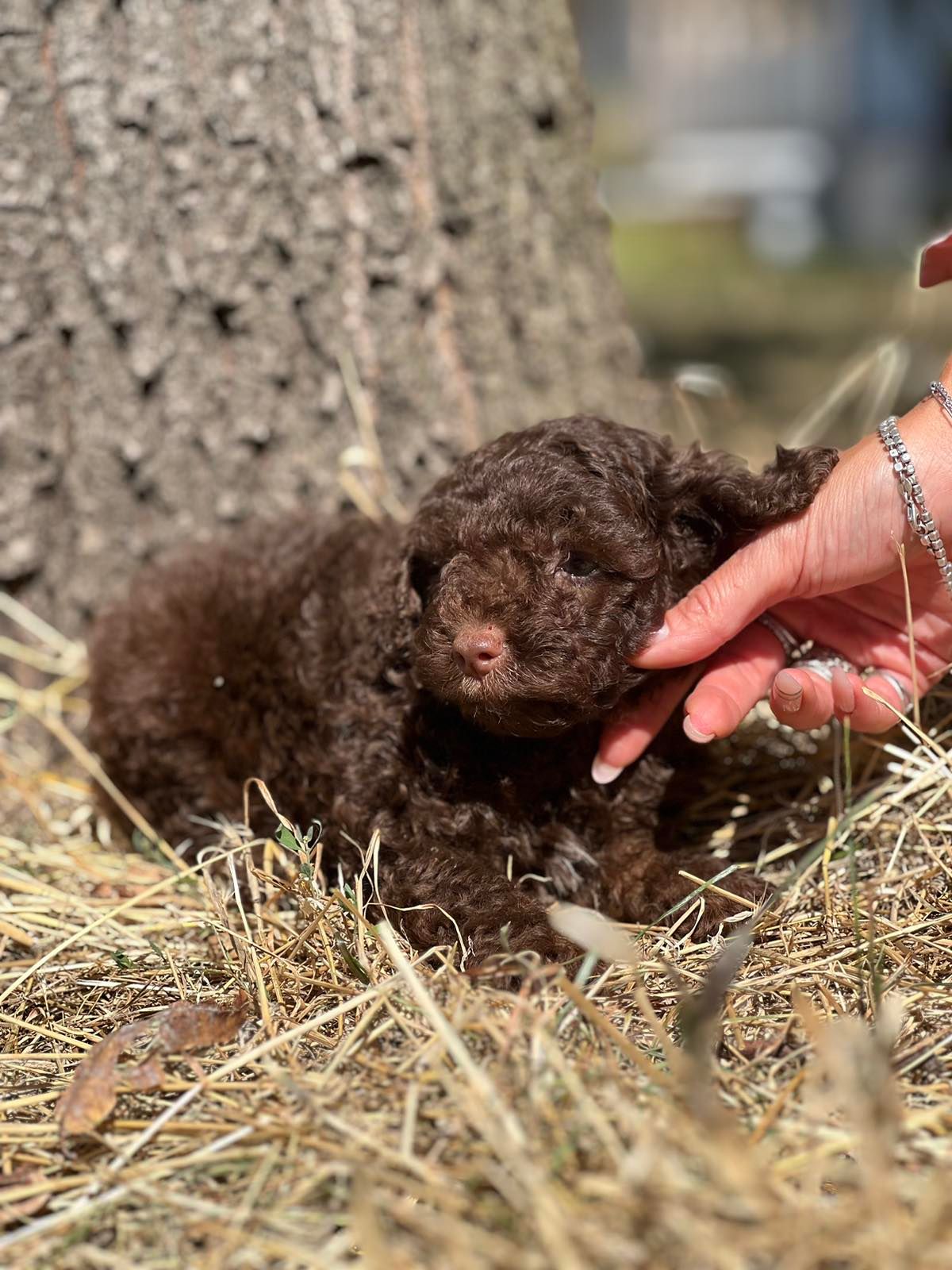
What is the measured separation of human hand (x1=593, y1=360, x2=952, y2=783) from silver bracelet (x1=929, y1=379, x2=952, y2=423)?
2 cm

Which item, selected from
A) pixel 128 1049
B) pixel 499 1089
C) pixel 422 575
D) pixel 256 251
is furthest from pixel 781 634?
pixel 256 251

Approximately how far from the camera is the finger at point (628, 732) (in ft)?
10.4

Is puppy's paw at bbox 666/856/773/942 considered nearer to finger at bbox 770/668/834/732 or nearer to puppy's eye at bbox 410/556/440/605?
finger at bbox 770/668/834/732

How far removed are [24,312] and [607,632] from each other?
2773 mm

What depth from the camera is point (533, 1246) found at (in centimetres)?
177

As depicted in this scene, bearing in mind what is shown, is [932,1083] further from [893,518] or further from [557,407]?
[557,407]

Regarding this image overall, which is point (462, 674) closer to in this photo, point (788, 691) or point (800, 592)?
point (788, 691)

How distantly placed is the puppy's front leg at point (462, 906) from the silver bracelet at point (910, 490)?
1.42 metres

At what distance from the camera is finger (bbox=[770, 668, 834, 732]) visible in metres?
3.01

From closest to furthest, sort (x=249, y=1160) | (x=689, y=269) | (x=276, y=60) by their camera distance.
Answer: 1. (x=249, y=1160)
2. (x=276, y=60)
3. (x=689, y=269)

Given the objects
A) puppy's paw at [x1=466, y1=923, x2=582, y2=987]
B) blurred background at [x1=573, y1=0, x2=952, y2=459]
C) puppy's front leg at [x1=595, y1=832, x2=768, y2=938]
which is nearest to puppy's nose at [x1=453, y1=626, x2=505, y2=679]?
puppy's paw at [x1=466, y1=923, x2=582, y2=987]

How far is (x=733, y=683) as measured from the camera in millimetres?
3215

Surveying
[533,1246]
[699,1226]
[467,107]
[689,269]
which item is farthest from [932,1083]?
[689,269]

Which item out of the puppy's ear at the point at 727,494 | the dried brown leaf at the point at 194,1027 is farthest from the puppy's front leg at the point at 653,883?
the dried brown leaf at the point at 194,1027
